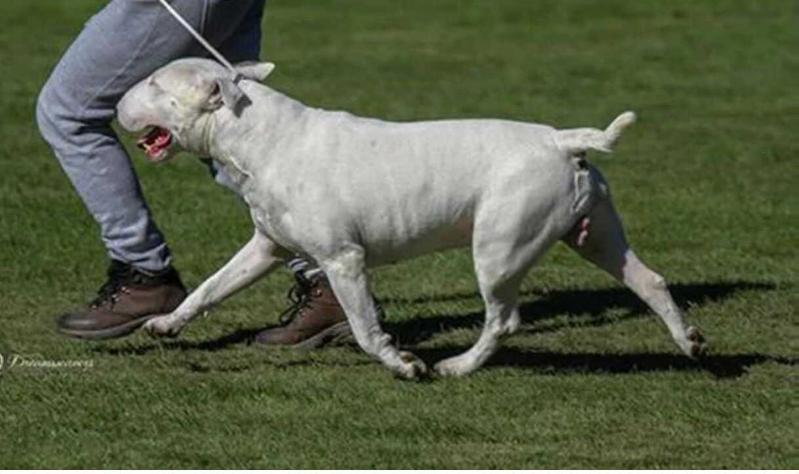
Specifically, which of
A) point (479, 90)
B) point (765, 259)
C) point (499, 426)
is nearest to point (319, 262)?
point (499, 426)

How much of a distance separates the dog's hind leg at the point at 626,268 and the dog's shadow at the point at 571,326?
0.18 meters

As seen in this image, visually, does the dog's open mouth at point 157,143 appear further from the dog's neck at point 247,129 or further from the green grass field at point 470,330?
the green grass field at point 470,330

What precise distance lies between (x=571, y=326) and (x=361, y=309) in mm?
1600

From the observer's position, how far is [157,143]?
8.34m

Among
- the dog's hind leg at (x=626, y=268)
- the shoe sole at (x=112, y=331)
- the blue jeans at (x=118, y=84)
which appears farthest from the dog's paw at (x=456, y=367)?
the shoe sole at (x=112, y=331)

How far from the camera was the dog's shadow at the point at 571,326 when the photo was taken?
8.70m

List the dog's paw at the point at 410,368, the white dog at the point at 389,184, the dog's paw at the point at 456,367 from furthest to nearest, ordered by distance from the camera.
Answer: the dog's paw at the point at 456,367
the dog's paw at the point at 410,368
the white dog at the point at 389,184

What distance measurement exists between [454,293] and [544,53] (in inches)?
382

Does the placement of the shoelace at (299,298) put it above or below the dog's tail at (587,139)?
below

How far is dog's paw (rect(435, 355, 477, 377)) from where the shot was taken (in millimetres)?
8430

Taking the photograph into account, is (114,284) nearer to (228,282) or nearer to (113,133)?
(113,133)

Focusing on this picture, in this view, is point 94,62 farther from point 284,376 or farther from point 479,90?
point 479,90

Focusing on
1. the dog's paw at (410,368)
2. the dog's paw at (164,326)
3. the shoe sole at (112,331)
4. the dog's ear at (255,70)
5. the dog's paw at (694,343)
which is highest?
the dog's ear at (255,70)

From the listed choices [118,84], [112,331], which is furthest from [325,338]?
[118,84]
